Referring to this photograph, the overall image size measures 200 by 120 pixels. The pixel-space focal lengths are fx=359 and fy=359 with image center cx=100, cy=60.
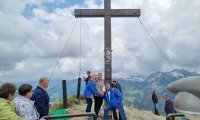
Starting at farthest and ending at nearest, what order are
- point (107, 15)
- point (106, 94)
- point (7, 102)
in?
Answer: 1. point (107, 15)
2. point (106, 94)
3. point (7, 102)

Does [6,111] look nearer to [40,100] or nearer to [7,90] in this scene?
[7,90]

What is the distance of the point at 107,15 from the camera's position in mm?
14227

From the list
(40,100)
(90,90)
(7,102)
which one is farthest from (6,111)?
(90,90)

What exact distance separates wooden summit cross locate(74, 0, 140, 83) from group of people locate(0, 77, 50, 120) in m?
6.74

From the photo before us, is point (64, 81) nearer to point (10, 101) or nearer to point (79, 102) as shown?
point (79, 102)

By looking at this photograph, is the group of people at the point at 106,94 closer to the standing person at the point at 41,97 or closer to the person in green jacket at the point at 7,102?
the standing person at the point at 41,97

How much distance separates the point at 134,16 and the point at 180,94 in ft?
38.8

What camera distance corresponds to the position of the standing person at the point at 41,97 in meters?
7.64

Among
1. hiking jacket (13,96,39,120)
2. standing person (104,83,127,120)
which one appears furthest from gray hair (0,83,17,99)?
standing person (104,83,127,120)

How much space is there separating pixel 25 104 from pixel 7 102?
706mm

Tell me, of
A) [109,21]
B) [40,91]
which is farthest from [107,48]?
[40,91]

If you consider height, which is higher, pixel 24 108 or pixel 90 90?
pixel 90 90

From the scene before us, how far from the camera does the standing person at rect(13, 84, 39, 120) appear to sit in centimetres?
613

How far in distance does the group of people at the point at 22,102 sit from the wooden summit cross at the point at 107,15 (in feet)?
22.1
